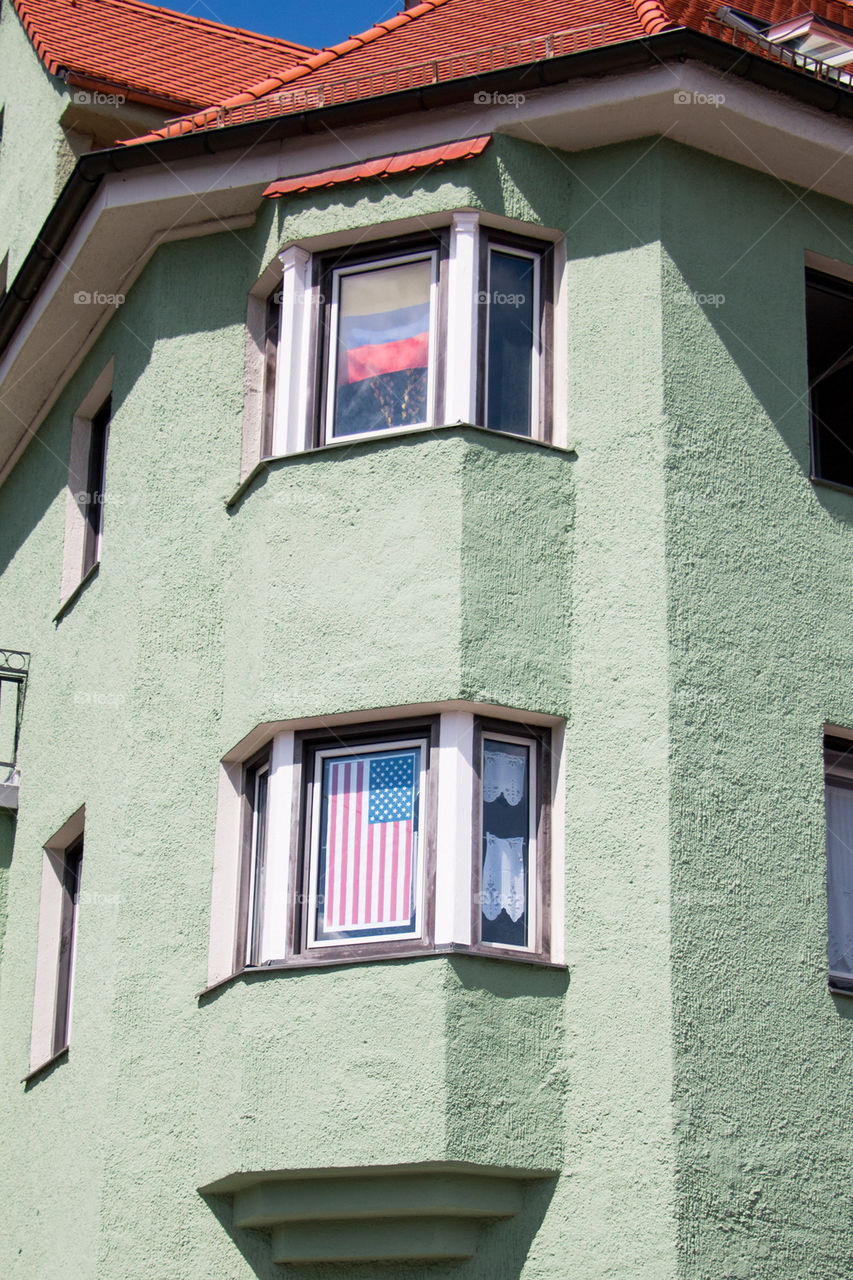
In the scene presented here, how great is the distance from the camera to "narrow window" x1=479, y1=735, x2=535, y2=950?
37.8 feet

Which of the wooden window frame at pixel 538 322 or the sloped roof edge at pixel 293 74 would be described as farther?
the sloped roof edge at pixel 293 74

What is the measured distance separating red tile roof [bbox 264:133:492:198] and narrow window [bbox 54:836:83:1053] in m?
5.02

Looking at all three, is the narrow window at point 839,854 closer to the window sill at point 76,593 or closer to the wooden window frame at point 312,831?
the wooden window frame at point 312,831

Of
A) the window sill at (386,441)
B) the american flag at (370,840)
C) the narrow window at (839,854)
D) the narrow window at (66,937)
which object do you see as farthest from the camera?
the narrow window at (66,937)

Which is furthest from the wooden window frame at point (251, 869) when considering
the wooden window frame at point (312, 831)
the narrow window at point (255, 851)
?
the wooden window frame at point (312, 831)

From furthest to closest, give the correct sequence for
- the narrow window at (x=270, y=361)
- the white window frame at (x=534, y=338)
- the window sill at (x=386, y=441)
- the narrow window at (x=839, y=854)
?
the narrow window at (x=270, y=361) → the white window frame at (x=534, y=338) → the window sill at (x=386, y=441) → the narrow window at (x=839, y=854)

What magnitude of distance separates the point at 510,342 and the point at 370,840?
3426 mm

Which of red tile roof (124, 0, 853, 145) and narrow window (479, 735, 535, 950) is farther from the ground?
red tile roof (124, 0, 853, 145)

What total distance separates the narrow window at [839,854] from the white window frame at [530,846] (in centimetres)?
183

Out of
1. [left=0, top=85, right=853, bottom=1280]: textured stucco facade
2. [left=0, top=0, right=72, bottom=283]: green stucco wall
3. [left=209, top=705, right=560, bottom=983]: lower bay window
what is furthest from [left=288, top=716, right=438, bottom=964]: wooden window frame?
[left=0, top=0, right=72, bottom=283]: green stucco wall

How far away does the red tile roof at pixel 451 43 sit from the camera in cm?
1303

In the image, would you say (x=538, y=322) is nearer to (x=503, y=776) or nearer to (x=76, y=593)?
(x=503, y=776)

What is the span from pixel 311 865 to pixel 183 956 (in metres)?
1.20

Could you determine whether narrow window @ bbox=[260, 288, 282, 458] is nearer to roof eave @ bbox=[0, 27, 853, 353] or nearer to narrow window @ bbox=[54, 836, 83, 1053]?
roof eave @ bbox=[0, 27, 853, 353]
